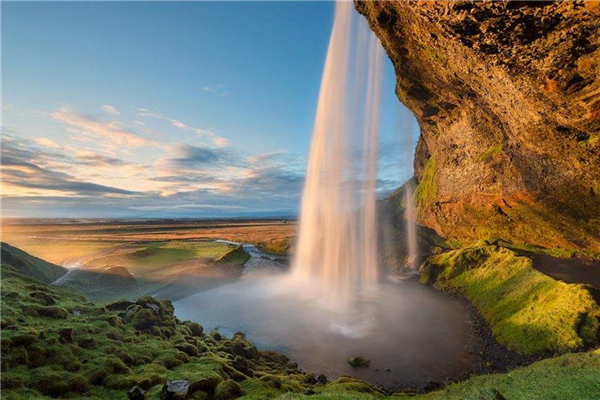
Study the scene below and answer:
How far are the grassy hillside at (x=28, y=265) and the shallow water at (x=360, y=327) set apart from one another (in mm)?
14636

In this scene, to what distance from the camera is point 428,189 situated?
56.8 m

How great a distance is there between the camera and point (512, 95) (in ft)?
71.2

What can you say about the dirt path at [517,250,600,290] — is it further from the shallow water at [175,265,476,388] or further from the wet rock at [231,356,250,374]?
the wet rock at [231,356,250,374]

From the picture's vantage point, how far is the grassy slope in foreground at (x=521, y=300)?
18922 mm

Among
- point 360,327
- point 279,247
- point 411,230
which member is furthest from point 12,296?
point 411,230

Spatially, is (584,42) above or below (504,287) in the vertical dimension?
above

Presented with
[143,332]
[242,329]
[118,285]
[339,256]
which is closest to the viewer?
[143,332]

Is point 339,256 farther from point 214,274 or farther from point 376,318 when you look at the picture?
point 214,274

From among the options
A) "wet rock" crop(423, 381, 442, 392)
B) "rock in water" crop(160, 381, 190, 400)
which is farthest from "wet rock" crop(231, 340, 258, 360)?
"wet rock" crop(423, 381, 442, 392)

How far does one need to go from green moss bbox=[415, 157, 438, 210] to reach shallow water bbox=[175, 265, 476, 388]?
20835 millimetres

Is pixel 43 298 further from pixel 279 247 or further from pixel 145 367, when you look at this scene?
pixel 279 247

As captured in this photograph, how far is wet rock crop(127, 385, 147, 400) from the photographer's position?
35.4 ft

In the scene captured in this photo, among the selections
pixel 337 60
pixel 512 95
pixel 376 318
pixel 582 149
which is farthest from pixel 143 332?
pixel 337 60

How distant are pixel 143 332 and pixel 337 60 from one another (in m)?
40.5
